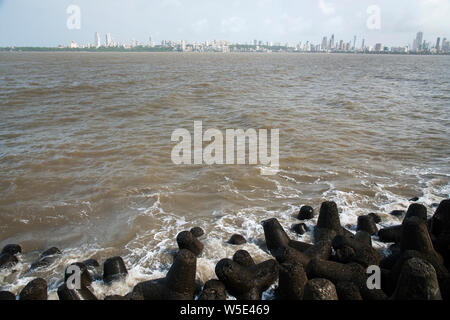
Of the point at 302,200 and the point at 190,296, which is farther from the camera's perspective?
the point at 302,200

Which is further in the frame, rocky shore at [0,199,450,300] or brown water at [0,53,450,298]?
brown water at [0,53,450,298]

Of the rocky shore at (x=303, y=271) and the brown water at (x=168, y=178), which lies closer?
the rocky shore at (x=303, y=271)

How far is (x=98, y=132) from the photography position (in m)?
16.6

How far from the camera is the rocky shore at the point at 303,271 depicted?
4.77 meters

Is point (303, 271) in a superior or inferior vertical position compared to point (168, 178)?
superior

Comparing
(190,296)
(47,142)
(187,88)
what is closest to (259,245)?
(190,296)

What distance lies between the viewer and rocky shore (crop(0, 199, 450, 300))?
4.77 meters

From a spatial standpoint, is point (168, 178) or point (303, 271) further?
point (168, 178)

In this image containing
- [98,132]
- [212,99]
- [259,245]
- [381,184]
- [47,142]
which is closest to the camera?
[259,245]

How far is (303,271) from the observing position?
5215 mm
